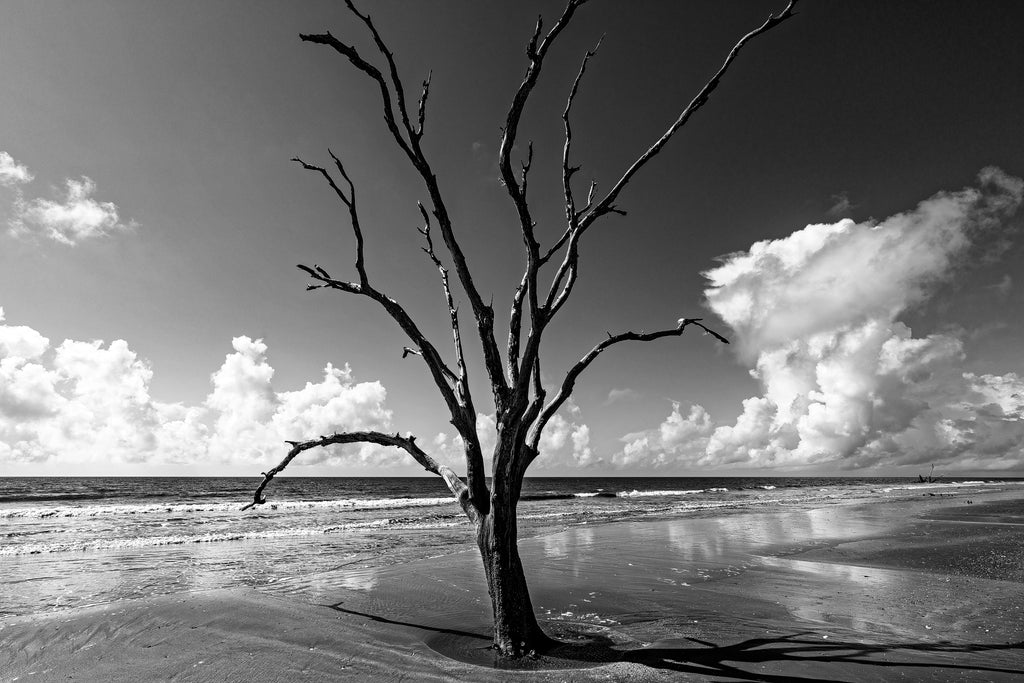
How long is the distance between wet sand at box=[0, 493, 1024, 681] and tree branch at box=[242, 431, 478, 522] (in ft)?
5.90

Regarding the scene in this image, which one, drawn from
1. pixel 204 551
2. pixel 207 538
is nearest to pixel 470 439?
pixel 204 551

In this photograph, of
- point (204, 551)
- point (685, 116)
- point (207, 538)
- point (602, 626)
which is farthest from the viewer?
point (207, 538)

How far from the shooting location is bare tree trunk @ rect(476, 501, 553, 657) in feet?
18.6

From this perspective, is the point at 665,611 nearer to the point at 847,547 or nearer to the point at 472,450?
the point at 472,450

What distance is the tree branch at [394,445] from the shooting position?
5797mm

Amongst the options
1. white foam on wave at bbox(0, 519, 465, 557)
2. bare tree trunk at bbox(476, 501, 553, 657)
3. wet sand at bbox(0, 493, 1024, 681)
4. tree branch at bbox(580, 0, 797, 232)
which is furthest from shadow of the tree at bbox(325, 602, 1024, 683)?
white foam on wave at bbox(0, 519, 465, 557)

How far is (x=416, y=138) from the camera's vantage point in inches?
217

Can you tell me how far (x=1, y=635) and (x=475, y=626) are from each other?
679 centimetres

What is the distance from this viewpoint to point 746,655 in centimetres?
569

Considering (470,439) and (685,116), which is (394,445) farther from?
(685,116)

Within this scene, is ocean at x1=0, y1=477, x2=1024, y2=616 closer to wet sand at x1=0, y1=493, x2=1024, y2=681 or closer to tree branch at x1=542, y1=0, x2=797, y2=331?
wet sand at x1=0, y1=493, x2=1024, y2=681

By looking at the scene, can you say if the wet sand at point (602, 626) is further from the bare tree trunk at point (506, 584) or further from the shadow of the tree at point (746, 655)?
the bare tree trunk at point (506, 584)

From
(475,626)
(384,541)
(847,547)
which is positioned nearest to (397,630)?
(475,626)

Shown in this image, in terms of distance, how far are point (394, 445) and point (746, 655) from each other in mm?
4788
